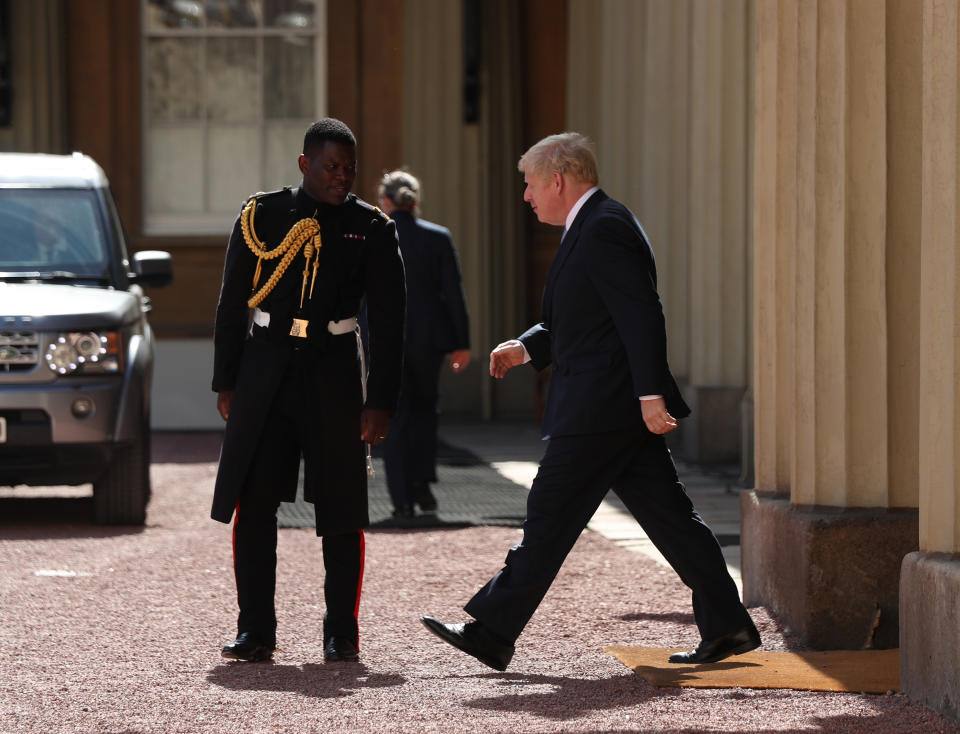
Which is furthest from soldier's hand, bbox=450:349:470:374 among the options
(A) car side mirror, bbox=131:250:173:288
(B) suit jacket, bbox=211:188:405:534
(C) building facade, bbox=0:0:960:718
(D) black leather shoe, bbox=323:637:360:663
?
(D) black leather shoe, bbox=323:637:360:663

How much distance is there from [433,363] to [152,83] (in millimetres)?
9081

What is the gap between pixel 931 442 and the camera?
5.18 m

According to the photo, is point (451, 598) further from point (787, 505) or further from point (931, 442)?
point (931, 442)

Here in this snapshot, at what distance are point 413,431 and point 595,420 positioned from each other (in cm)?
454

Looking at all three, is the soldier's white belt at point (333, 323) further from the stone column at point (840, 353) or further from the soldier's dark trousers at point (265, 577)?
the stone column at point (840, 353)

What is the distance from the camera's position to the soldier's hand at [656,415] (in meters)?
5.44

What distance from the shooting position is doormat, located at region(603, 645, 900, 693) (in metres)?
5.47

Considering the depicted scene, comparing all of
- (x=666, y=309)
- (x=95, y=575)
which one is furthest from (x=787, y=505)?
(x=666, y=309)

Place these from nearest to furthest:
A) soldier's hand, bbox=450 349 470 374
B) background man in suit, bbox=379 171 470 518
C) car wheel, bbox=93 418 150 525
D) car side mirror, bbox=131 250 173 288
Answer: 1. soldier's hand, bbox=450 349 470 374
2. car wheel, bbox=93 418 150 525
3. car side mirror, bbox=131 250 173 288
4. background man in suit, bbox=379 171 470 518

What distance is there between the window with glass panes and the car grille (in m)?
8.88

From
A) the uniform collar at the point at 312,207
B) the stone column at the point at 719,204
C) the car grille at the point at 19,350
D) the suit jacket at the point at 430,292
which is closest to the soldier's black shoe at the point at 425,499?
the suit jacket at the point at 430,292

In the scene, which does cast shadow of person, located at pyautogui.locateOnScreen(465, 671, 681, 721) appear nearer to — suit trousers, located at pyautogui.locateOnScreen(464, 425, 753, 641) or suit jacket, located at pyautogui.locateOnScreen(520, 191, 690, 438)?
suit trousers, located at pyautogui.locateOnScreen(464, 425, 753, 641)

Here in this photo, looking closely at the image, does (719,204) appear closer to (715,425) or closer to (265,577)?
(715,425)

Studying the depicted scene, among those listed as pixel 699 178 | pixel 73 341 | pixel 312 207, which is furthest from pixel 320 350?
pixel 699 178
